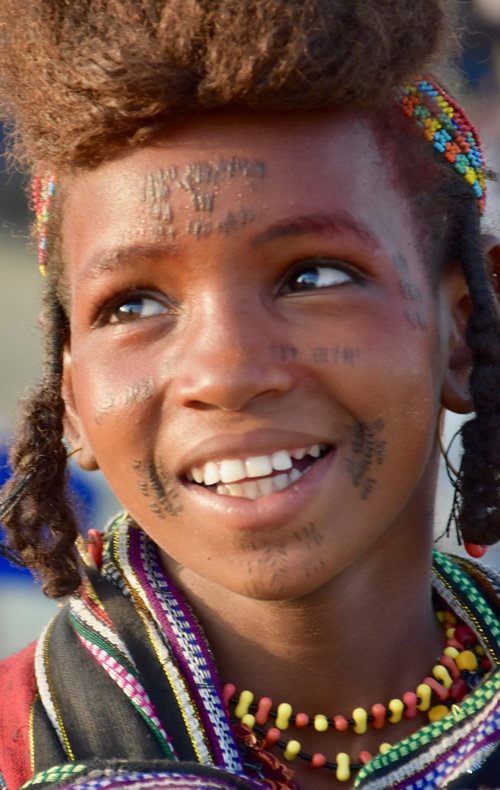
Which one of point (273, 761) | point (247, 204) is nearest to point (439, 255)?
point (247, 204)

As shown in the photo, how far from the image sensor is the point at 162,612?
1.91 metres

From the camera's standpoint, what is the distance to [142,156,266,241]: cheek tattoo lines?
1.70 m

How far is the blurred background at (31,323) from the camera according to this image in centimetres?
328

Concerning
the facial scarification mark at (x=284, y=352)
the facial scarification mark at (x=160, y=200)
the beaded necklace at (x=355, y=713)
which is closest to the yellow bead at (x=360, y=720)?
the beaded necklace at (x=355, y=713)

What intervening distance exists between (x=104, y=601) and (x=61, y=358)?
1.51 ft

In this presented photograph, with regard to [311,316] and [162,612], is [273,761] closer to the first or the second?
[162,612]

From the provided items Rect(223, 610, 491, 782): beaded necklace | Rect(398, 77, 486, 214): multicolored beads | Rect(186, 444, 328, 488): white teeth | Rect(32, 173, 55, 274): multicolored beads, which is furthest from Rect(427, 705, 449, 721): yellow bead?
Rect(32, 173, 55, 274): multicolored beads

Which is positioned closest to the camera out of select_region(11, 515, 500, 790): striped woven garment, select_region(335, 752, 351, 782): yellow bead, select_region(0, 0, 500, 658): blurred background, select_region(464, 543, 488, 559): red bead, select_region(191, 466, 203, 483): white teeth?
select_region(11, 515, 500, 790): striped woven garment

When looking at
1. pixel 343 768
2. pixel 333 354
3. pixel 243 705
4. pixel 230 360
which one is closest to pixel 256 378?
pixel 230 360

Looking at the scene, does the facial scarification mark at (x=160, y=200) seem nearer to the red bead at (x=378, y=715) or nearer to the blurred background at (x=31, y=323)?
the blurred background at (x=31, y=323)

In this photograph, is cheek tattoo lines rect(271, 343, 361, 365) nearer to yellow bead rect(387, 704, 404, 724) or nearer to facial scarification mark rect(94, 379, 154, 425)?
facial scarification mark rect(94, 379, 154, 425)

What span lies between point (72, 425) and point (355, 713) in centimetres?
73

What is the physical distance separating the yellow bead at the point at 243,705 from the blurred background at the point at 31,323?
54 centimetres

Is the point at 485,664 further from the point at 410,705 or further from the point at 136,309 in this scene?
the point at 136,309
